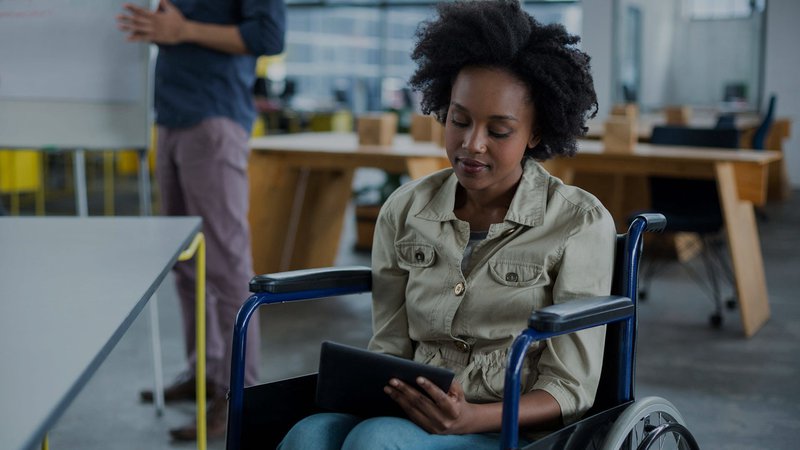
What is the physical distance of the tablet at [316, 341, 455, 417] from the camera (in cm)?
127

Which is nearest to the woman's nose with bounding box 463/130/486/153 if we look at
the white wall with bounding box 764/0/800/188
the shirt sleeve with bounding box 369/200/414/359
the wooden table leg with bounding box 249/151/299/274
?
the shirt sleeve with bounding box 369/200/414/359

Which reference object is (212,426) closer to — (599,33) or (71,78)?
(71,78)

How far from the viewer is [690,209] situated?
410 cm

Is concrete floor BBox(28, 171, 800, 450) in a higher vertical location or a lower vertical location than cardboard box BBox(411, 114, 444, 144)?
lower

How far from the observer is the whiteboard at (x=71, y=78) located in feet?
8.78

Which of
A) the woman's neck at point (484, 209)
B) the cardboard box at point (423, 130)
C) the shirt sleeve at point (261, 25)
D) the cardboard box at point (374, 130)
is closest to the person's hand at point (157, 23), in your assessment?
the shirt sleeve at point (261, 25)

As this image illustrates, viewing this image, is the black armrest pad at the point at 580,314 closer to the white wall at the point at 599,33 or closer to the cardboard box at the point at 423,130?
the white wall at the point at 599,33

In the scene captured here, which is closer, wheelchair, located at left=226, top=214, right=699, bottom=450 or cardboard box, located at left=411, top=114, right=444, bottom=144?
wheelchair, located at left=226, top=214, right=699, bottom=450

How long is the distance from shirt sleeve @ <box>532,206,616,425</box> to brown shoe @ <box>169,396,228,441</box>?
1.33 m

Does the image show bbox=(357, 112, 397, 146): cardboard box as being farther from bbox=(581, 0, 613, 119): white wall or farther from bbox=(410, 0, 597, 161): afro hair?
bbox=(410, 0, 597, 161): afro hair

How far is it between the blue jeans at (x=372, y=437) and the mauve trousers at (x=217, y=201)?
3.89 ft

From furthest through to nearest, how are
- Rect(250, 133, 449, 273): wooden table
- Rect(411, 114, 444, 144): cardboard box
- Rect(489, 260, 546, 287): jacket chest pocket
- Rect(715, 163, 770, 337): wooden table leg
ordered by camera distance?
Rect(411, 114, 444, 144): cardboard box → Rect(250, 133, 449, 273): wooden table → Rect(715, 163, 770, 337): wooden table leg → Rect(489, 260, 546, 287): jacket chest pocket

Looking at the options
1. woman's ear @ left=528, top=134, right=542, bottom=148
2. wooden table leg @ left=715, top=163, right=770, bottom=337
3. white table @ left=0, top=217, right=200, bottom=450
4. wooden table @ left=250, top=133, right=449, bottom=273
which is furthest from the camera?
wooden table @ left=250, top=133, right=449, bottom=273

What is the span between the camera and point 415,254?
148cm
